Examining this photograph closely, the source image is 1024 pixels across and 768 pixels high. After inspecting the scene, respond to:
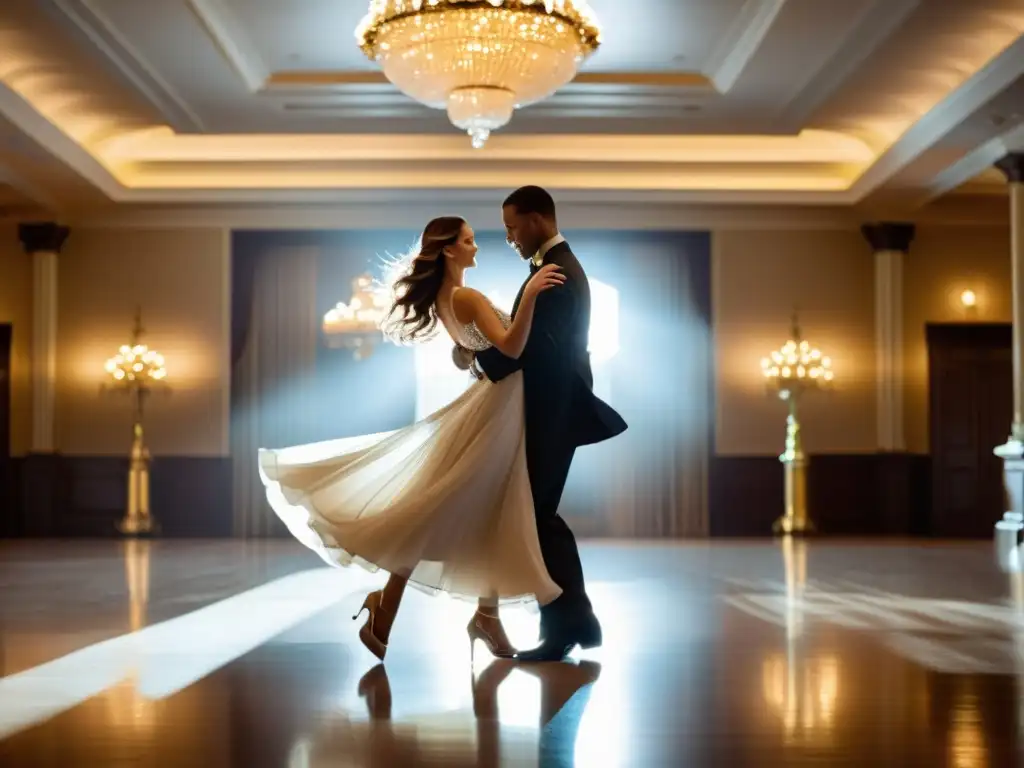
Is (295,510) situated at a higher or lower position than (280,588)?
higher

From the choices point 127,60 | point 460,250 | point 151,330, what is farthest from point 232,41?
point 460,250

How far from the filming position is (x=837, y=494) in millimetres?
12875

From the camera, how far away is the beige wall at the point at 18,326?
42.1 feet

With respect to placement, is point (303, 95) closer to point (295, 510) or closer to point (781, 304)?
point (781, 304)

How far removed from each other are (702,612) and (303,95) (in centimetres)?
595

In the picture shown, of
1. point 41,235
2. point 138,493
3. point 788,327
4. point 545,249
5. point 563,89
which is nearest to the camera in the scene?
point 545,249

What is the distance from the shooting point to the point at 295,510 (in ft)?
14.2

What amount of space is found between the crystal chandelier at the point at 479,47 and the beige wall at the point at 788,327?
5.59 meters

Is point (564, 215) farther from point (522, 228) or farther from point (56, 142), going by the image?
point (522, 228)

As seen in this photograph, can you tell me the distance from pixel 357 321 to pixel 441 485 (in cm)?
824

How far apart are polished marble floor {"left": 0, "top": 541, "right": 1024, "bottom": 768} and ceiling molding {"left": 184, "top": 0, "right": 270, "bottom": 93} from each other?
11.7ft

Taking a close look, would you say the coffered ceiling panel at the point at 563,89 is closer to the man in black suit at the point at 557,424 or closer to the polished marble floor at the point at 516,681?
the polished marble floor at the point at 516,681

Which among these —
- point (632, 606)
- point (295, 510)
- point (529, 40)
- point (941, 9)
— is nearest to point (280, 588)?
point (632, 606)

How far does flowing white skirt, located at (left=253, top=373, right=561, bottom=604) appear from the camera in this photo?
3982 millimetres
